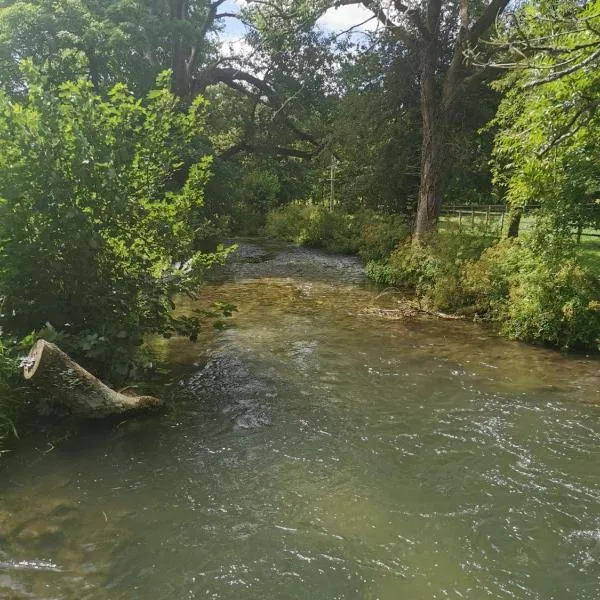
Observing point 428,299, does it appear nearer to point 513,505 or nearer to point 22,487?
point 513,505

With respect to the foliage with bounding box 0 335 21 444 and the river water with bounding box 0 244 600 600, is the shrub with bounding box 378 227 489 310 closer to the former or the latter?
the river water with bounding box 0 244 600 600

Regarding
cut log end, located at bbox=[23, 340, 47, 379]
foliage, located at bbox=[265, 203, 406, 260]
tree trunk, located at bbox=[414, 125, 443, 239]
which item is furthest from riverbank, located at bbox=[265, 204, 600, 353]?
cut log end, located at bbox=[23, 340, 47, 379]

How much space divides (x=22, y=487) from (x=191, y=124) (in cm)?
490

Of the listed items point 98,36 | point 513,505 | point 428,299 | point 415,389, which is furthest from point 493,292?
point 98,36

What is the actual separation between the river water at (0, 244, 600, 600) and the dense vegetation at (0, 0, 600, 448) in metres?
1.18

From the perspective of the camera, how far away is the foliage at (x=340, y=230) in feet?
64.4

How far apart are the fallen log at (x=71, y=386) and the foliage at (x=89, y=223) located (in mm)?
426

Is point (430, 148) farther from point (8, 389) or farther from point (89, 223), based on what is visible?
point (8, 389)

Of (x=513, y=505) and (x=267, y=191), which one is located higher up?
(x=267, y=191)

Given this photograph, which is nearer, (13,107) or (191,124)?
(13,107)

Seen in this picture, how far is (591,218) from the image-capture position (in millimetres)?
9523

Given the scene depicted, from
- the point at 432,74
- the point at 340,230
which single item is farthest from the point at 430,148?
the point at 340,230

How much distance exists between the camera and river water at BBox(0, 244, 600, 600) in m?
3.74

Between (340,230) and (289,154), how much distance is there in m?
6.94
